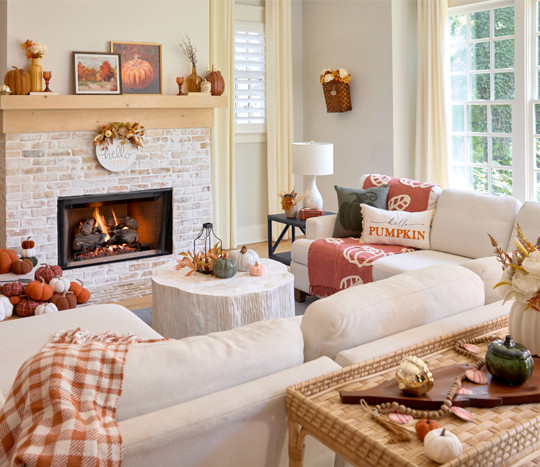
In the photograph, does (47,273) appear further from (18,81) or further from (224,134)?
(224,134)

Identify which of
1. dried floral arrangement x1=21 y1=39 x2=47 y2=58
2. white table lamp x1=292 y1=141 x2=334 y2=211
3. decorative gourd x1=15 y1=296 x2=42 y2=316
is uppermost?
dried floral arrangement x1=21 y1=39 x2=47 y2=58

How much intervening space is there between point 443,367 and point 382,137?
15.4ft

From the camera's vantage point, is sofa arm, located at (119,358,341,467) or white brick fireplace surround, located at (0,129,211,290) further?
white brick fireplace surround, located at (0,129,211,290)

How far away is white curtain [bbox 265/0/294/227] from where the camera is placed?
6.79 metres

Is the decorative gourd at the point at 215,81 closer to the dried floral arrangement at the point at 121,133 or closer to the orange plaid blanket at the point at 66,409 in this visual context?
the dried floral arrangement at the point at 121,133

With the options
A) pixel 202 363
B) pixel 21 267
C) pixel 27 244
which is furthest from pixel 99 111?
pixel 202 363

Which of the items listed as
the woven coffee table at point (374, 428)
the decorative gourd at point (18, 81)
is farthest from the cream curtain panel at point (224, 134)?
the woven coffee table at point (374, 428)

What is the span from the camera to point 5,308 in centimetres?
403

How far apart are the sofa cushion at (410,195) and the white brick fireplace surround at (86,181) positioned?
1.71 m

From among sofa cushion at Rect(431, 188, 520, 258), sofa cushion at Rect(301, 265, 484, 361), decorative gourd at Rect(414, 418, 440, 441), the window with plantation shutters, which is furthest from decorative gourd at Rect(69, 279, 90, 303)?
decorative gourd at Rect(414, 418, 440, 441)

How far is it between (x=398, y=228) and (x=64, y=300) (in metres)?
2.28

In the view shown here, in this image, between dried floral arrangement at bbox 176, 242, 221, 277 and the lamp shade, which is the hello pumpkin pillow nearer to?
the lamp shade

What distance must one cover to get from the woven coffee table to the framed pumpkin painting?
4.18m

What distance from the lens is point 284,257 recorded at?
5.16 m
